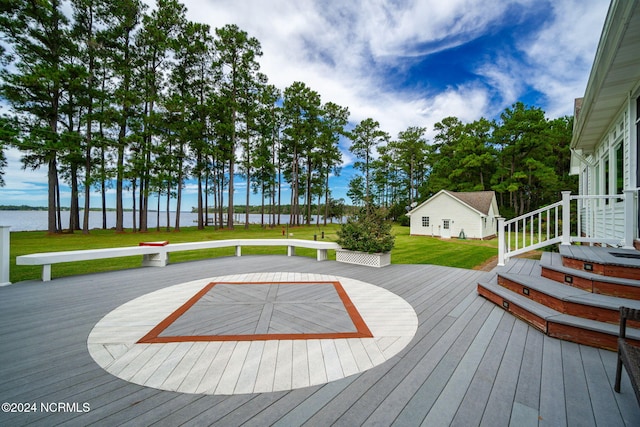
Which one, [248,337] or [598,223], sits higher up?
[598,223]

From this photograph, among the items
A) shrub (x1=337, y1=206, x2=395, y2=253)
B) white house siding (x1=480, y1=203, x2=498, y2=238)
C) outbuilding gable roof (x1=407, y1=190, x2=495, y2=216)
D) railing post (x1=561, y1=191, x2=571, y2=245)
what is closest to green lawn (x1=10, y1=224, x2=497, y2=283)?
shrub (x1=337, y1=206, x2=395, y2=253)

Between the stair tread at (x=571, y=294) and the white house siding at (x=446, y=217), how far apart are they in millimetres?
16805

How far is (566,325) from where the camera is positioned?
242cm

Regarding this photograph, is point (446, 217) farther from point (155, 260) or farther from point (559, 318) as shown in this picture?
point (155, 260)

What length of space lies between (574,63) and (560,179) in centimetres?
1930

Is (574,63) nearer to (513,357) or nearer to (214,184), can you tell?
(513,357)

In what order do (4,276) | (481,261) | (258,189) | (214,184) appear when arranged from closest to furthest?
1. (4,276)
2. (481,261)
3. (214,184)
4. (258,189)

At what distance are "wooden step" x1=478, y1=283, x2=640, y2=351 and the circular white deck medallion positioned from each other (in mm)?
1305

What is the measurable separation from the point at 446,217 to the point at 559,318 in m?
18.5

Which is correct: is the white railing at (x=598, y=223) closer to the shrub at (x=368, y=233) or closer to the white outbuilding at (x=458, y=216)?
the shrub at (x=368, y=233)

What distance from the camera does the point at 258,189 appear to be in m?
28.5

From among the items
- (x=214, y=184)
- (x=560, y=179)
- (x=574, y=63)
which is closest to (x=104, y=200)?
(x=214, y=184)

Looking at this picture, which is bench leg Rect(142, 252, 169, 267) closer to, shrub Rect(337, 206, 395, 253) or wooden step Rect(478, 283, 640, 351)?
shrub Rect(337, 206, 395, 253)

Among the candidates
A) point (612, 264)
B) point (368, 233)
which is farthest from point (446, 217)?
point (612, 264)
